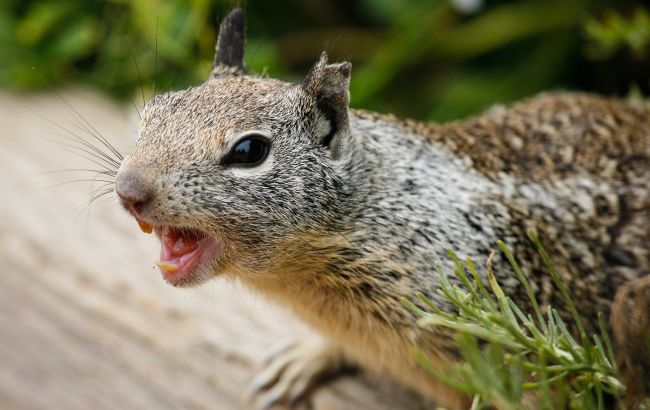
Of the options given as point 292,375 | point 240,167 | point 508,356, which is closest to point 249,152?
point 240,167

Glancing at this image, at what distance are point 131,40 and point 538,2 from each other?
1.91 m

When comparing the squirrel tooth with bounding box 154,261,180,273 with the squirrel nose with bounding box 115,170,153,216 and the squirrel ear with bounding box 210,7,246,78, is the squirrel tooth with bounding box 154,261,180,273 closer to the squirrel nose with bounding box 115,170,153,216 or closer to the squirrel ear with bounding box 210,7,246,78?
the squirrel nose with bounding box 115,170,153,216

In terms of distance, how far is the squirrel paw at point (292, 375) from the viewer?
253cm

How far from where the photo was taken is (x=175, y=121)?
1.91m

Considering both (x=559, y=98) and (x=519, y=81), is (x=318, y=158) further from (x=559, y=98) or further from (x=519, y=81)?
(x=519, y=81)

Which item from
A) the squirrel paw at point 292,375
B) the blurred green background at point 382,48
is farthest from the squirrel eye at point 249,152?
the blurred green background at point 382,48

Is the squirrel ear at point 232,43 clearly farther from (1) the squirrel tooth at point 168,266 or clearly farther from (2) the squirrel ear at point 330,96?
(1) the squirrel tooth at point 168,266

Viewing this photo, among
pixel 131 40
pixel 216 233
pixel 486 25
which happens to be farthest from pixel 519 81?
pixel 216 233

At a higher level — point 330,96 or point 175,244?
point 330,96

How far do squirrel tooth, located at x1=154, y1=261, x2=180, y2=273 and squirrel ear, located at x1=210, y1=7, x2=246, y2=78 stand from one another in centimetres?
60

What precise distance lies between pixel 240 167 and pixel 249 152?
0.15 feet

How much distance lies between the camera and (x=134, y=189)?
5.74 feet

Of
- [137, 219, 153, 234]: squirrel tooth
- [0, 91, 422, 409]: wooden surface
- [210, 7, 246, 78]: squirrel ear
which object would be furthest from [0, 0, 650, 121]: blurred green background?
[137, 219, 153, 234]: squirrel tooth

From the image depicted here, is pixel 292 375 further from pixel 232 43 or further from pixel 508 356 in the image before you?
pixel 508 356
